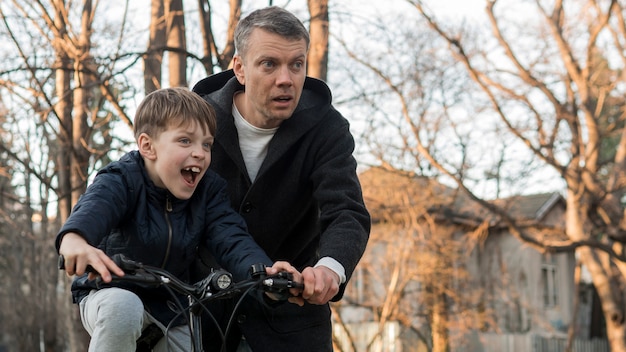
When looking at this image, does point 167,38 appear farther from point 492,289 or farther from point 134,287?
point 492,289

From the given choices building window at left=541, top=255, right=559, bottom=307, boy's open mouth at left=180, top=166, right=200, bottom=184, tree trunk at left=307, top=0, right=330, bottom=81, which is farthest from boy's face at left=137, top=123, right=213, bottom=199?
building window at left=541, top=255, right=559, bottom=307

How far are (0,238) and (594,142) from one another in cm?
2038

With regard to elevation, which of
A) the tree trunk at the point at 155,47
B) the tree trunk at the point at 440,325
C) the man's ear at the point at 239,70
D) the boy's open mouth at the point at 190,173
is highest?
the tree trunk at the point at 155,47

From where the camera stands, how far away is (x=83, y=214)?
112 inches

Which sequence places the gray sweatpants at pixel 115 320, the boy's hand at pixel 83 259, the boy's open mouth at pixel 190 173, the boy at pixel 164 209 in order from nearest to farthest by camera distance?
the boy's hand at pixel 83 259 < the gray sweatpants at pixel 115 320 < the boy at pixel 164 209 < the boy's open mouth at pixel 190 173

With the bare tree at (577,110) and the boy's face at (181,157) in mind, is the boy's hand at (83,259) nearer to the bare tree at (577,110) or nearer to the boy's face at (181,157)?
the boy's face at (181,157)

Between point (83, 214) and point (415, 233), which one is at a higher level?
point (415, 233)

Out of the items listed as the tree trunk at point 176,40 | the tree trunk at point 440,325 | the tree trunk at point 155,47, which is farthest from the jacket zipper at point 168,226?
the tree trunk at point 440,325

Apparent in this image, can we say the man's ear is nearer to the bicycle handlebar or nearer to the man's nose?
the man's nose

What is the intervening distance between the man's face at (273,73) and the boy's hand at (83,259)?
3.96 feet

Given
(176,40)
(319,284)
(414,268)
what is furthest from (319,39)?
(414,268)

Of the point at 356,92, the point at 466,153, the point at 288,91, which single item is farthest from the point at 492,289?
the point at 288,91

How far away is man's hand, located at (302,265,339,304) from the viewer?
295 cm

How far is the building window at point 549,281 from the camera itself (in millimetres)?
40750
